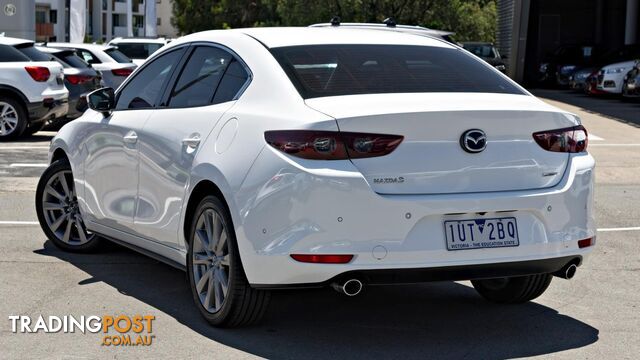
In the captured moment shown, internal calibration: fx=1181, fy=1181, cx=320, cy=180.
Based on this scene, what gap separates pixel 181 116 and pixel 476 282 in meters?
2.03

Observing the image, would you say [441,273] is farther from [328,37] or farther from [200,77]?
[200,77]

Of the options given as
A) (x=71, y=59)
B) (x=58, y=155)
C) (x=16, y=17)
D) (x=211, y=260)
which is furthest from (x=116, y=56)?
(x=211, y=260)

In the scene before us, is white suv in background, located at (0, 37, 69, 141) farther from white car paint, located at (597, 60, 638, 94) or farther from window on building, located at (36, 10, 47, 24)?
window on building, located at (36, 10, 47, 24)

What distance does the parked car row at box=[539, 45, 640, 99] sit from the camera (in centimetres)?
3180

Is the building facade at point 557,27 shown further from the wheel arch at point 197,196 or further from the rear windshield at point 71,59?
the wheel arch at point 197,196

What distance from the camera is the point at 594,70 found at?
37.8 m

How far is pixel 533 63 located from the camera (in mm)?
50938

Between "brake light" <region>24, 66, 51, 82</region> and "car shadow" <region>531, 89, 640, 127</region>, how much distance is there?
37.2ft

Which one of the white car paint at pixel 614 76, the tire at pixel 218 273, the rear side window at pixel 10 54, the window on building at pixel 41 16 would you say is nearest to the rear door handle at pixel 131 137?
the tire at pixel 218 273

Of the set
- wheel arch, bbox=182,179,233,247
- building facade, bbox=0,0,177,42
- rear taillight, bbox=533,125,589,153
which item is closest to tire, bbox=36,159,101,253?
wheel arch, bbox=182,179,233,247

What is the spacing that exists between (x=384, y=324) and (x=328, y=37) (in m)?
1.63

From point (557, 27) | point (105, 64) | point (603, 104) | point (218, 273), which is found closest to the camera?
point (218, 273)

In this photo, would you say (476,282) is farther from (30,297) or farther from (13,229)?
(13,229)

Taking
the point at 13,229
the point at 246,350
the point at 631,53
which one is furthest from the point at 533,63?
the point at 246,350
